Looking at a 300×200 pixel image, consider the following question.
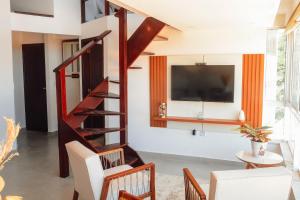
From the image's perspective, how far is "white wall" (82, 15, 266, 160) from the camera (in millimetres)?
4684

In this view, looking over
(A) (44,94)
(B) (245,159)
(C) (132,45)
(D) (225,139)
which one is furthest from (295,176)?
(A) (44,94)

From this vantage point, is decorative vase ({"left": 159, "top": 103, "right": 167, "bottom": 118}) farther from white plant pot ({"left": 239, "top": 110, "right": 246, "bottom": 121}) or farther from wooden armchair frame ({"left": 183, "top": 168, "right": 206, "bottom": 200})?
wooden armchair frame ({"left": 183, "top": 168, "right": 206, "bottom": 200})

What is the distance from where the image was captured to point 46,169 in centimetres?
446

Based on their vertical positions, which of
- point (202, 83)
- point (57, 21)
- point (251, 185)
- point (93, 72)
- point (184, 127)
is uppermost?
point (57, 21)

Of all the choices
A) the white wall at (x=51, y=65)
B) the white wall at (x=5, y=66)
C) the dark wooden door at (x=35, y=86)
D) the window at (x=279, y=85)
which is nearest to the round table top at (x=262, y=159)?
the window at (x=279, y=85)

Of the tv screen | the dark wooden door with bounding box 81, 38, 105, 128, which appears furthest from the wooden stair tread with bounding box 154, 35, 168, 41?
the dark wooden door with bounding box 81, 38, 105, 128

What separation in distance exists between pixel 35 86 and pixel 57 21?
196 cm

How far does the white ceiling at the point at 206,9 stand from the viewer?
8.62ft

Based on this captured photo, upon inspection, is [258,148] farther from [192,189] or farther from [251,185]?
[251,185]

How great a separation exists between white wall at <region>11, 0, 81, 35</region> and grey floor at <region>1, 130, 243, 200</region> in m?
2.23

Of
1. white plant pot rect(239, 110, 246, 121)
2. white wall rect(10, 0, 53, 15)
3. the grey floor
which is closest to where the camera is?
the grey floor

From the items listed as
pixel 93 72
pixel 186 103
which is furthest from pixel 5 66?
pixel 186 103

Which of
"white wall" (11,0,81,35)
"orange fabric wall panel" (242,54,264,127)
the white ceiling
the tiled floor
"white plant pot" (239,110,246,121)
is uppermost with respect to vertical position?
"white wall" (11,0,81,35)

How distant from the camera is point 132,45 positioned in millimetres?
4605
